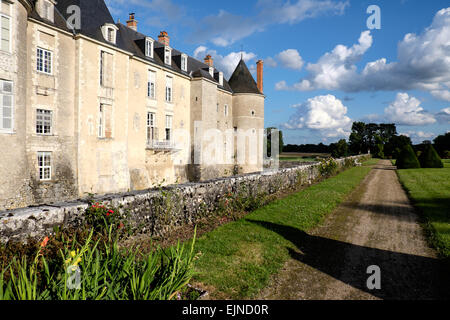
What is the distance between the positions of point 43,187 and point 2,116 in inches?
150

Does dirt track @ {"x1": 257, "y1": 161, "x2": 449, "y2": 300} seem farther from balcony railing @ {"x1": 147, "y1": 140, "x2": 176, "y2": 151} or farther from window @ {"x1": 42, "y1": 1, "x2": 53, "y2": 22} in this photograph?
window @ {"x1": 42, "y1": 1, "x2": 53, "y2": 22}

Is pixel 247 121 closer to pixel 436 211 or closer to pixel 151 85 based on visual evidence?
pixel 151 85

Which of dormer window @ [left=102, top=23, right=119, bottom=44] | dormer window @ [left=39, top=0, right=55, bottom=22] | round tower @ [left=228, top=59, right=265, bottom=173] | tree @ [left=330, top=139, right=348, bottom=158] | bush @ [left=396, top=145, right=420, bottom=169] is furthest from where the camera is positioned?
tree @ [left=330, top=139, right=348, bottom=158]

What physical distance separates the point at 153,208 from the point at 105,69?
12.7 m

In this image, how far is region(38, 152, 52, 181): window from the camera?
13070 mm

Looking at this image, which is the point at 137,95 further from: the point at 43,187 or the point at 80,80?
the point at 43,187

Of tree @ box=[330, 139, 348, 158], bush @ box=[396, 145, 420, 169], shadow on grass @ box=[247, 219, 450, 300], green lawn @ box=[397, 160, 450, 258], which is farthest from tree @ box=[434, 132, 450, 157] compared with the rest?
shadow on grass @ box=[247, 219, 450, 300]

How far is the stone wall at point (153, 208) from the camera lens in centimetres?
387

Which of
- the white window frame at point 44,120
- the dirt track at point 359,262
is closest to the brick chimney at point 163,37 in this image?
the white window frame at point 44,120

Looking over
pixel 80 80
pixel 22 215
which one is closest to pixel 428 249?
pixel 22 215

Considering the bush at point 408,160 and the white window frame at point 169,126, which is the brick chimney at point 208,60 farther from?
the bush at point 408,160

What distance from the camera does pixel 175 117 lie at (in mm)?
22297

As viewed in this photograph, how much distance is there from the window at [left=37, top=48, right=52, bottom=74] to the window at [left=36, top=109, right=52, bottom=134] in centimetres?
202

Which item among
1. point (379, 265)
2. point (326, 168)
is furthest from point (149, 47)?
point (379, 265)
